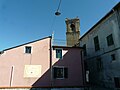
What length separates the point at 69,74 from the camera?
15906 millimetres

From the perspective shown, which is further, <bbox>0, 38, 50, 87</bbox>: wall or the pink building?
the pink building

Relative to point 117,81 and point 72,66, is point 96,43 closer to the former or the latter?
point 72,66

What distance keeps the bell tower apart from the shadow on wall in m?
12.5

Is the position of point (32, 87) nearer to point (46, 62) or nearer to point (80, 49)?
point (46, 62)

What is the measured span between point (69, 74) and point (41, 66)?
11.5ft

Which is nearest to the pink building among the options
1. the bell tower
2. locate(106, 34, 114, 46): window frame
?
locate(106, 34, 114, 46): window frame

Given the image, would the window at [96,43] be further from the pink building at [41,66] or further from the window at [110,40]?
the pink building at [41,66]

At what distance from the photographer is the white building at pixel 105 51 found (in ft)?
47.1

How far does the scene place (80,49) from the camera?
672 inches

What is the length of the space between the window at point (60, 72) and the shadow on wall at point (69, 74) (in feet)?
0.89

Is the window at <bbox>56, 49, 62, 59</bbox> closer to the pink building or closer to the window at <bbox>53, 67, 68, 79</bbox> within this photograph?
the pink building

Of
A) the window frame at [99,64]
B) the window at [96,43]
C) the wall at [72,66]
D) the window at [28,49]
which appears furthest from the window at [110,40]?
the window at [28,49]

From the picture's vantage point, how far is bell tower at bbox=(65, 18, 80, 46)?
96.5 ft

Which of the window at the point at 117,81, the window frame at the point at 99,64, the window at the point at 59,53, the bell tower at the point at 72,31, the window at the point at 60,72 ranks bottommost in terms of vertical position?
the window at the point at 117,81
